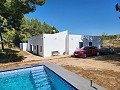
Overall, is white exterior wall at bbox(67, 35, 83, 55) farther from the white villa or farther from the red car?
the red car

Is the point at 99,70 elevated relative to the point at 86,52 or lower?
lower

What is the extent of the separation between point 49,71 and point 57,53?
1442cm

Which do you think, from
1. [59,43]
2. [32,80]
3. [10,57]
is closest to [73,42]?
[59,43]

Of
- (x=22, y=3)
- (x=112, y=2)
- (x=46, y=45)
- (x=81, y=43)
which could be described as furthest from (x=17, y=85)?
(x=112, y=2)

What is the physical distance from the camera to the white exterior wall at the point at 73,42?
31.8 meters

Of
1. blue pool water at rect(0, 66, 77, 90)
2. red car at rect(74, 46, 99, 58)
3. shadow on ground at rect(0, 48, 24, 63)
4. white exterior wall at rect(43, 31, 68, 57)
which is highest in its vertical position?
white exterior wall at rect(43, 31, 68, 57)

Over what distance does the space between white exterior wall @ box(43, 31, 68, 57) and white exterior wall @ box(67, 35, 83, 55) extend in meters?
1.07

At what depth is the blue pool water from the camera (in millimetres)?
13118

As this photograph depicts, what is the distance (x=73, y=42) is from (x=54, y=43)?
3.49 m

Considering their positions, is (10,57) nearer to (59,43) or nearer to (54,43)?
(54,43)

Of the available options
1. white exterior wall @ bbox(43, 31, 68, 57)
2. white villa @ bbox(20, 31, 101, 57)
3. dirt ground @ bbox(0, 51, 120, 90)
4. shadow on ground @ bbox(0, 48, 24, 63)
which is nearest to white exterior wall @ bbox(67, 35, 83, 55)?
white villa @ bbox(20, 31, 101, 57)

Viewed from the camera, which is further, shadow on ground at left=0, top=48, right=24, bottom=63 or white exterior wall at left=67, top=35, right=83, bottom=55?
white exterior wall at left=67, top=35, right=83, bottom=55

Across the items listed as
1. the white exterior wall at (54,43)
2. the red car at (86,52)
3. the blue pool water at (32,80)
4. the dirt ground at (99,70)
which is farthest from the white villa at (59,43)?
the blue pool water at (32,80)

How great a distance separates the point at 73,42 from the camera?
1270 inches
